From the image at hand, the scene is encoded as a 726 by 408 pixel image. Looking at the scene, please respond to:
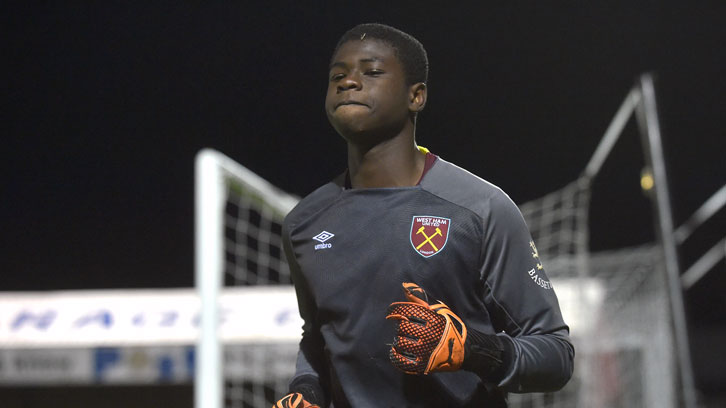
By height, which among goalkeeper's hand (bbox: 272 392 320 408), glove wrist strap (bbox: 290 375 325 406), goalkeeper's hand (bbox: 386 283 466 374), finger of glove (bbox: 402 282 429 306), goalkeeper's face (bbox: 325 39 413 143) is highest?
goalkeeper's face (bbox: 325 39 413 143)

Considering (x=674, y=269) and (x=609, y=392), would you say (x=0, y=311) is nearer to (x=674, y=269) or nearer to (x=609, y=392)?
(x=609, y=392)

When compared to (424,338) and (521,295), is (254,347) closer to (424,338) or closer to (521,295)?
(521,295)

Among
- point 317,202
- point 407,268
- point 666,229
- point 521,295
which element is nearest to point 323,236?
point 317,202

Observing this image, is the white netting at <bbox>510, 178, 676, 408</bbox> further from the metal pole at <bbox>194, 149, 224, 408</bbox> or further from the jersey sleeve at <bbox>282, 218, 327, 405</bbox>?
the jersey sleeve at <bbox>282, 218, 327, 405</bbox>

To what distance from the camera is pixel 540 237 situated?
6.87 metres

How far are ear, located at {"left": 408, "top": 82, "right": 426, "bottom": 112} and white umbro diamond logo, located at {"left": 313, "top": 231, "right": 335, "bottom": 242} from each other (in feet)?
1.10

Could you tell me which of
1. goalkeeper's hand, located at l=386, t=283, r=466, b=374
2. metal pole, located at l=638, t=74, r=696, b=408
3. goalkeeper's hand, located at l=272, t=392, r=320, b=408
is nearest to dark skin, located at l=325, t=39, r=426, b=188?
goalkeeper's hand, located at l=386, t=283, r=466, b=374

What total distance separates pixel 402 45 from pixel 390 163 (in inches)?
10.5

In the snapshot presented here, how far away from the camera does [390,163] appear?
1.82 meters

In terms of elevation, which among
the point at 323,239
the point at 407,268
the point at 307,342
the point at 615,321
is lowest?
the point at 307,342

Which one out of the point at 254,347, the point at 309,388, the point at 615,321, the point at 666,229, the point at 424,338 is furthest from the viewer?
the point at 254,347

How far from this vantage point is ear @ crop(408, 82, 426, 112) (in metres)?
1.81

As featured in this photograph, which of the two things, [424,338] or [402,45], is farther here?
[402,45]

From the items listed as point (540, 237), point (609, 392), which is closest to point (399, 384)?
point (540, 237)
